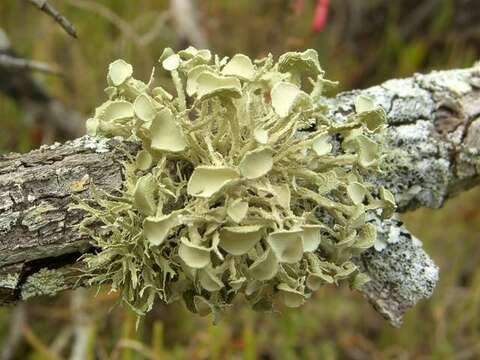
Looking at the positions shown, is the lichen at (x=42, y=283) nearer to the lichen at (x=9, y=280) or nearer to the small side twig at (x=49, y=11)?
the lichen at (x=9, y=280)

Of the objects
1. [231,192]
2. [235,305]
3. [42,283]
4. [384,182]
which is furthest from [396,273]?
[235,305]

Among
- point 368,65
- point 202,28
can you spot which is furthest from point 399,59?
point 202,28

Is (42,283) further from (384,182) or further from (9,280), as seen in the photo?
(384,182)

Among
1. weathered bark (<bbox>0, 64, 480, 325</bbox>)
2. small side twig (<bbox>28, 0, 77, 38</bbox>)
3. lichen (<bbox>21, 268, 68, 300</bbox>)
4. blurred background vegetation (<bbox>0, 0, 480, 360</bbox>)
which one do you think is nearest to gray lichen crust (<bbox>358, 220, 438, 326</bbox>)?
weathered bark (<bbox>0, 64, 480, 325</bbox>)

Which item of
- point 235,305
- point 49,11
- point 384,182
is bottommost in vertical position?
point 235,305

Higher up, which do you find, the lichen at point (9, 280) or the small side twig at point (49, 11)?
the small side twig at point (49, 11)

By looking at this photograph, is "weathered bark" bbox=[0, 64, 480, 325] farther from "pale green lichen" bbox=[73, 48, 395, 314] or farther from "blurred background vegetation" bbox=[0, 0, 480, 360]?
"blurred background vegetation" bbox=[0, 0, 480, 360]

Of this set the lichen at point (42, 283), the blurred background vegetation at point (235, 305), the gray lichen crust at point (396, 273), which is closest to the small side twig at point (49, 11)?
the lichen at point (42, 283)
